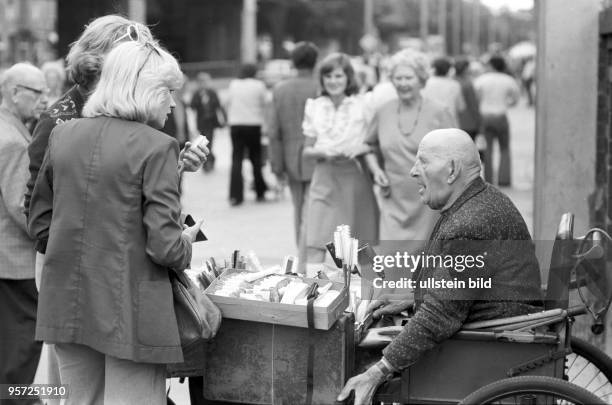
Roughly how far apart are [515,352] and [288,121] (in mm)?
5763

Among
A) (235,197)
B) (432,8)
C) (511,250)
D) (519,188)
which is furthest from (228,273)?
(432,8)

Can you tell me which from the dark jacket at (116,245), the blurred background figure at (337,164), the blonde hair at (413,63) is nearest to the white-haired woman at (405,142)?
the blonde hair at (413,63)

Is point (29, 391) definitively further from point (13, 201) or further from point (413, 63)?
point (413, 63)

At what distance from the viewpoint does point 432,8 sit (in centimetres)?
10994

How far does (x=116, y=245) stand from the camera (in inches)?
142

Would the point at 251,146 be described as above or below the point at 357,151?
below

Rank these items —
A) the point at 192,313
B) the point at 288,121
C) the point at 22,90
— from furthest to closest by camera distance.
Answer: the point at 288,121 < the point at 22,90 < the point at 192,313

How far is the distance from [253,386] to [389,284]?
682mm

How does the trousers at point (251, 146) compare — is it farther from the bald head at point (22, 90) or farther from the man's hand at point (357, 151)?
the bald head at point (22, 90)

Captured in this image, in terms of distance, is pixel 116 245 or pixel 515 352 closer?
pixel 116 245

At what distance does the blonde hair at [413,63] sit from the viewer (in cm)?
695

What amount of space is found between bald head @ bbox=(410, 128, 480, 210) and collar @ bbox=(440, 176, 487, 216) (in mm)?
17

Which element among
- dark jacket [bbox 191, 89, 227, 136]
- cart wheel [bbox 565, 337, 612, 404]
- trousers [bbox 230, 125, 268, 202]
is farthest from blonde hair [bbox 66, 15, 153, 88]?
dark jacket [bbox 191, 89, 227, 136]

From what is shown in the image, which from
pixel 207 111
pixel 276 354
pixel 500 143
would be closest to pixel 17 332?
pixel 276 354
